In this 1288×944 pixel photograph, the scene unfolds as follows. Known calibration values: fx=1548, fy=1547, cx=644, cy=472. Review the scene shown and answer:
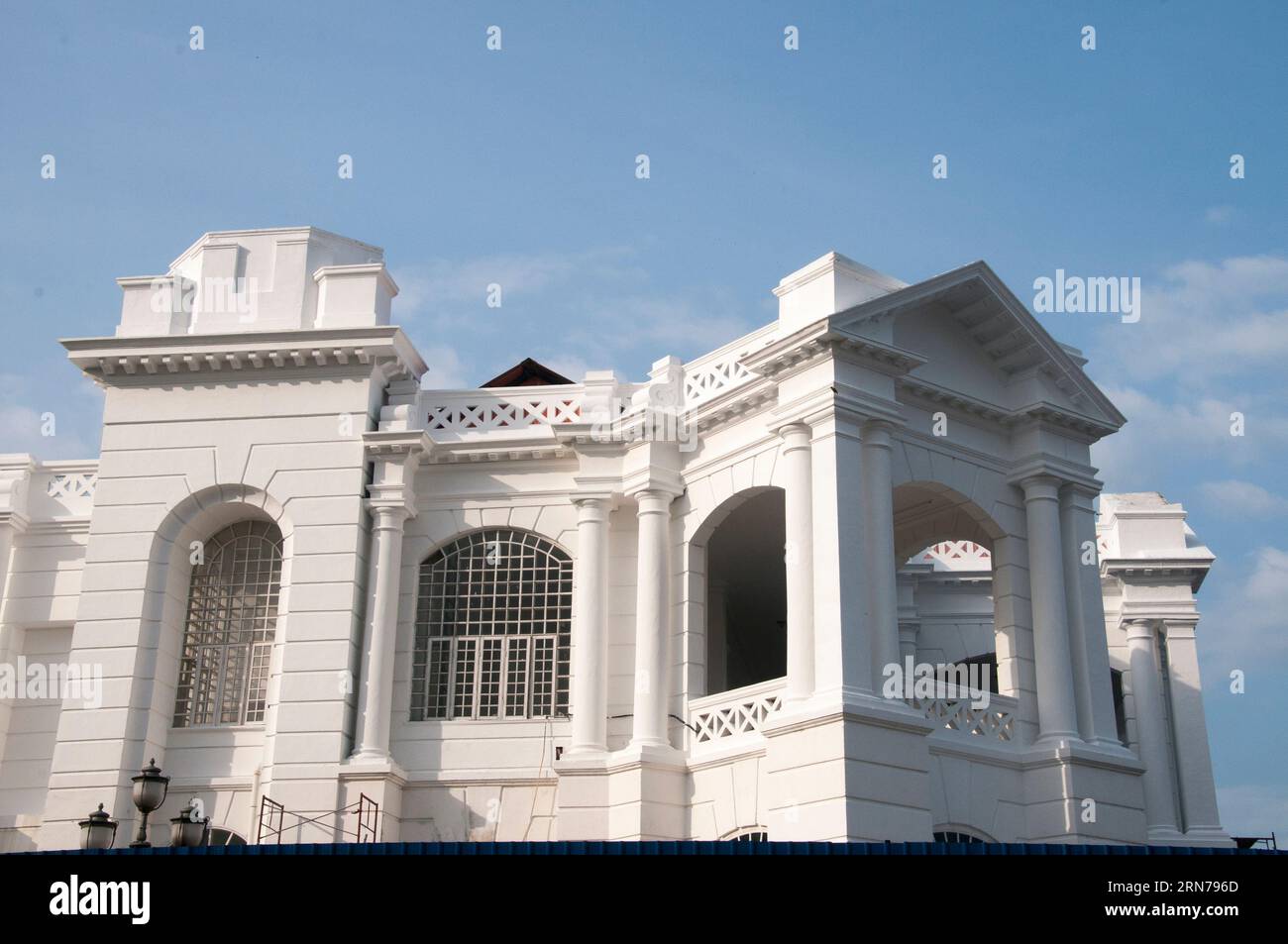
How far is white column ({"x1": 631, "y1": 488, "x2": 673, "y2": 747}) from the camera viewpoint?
25047mm

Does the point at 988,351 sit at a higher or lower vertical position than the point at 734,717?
higher

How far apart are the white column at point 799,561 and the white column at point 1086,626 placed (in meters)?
5.10

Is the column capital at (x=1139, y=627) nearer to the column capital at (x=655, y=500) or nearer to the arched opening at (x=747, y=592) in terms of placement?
the arched opening at (x=747, y=592)

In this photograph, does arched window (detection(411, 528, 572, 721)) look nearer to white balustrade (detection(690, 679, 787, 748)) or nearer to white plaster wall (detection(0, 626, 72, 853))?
white balustrade (detection(690, 679, 787, 748))

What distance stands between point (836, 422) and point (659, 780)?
638 cm

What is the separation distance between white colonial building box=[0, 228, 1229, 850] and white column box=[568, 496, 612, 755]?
0.22 feet

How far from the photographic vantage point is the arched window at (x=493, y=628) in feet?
88.4

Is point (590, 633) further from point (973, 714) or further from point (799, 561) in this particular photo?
point (973, 714)

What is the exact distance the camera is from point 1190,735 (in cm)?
3134

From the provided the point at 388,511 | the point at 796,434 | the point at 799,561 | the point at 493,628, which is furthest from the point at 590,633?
the point at 796,434

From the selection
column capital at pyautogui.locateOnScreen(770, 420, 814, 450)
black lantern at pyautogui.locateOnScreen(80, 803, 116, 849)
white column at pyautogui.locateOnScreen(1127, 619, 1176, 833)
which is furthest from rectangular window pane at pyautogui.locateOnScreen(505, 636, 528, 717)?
white column at pyautogui.locateOnScreen(1127, 619, 1176, 833)

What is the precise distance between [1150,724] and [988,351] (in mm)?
9658

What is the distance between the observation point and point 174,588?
27.6 m
